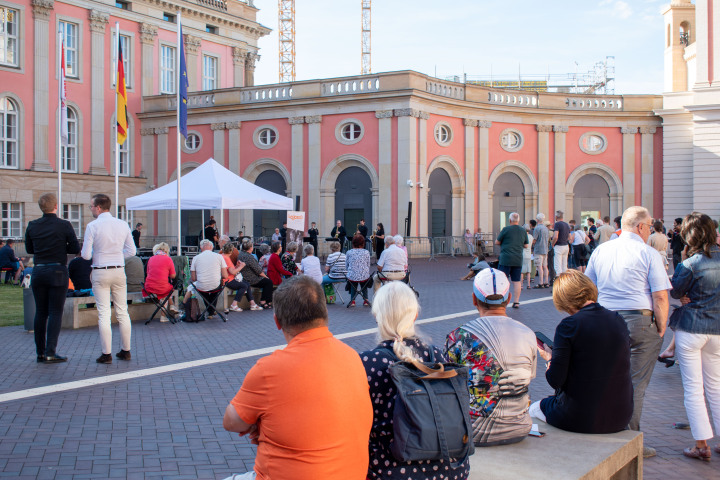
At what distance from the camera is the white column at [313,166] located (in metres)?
31.5

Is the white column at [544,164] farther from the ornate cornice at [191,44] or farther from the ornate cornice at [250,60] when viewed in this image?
the ornate cornice at [191,44]

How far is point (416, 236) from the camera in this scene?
2989 cm

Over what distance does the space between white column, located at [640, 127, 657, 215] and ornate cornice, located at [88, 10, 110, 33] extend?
27340 millimetres

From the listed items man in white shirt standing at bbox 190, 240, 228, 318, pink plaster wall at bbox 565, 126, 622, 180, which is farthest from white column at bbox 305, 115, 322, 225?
man in white shirt standing at bbox 190, 240, 228, 318

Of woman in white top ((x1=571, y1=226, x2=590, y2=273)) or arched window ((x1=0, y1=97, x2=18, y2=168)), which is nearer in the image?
woman in white top ((x1=571, y1=226, x2=590, y2=273))

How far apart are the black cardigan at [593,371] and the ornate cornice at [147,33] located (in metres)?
36.4

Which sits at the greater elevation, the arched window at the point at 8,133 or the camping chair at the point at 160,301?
the arched window at the point at 8,133

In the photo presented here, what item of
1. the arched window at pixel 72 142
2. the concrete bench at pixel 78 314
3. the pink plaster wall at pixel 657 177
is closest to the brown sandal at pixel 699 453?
the concrete bench at pixel 78 314

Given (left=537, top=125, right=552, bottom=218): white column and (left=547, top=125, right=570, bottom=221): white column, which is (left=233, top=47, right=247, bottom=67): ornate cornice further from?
(left=547, top=125, right=570, bottom=221): white column

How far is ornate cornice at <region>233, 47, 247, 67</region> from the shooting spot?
42094 millimetres

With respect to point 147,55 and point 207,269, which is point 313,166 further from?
point 207,269

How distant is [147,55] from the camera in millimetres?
36844

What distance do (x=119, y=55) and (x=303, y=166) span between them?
567 inches

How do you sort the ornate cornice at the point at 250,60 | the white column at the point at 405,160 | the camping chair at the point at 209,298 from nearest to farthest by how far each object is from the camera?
the camping chair at the point at 209,298
the white column at the point at 405,160
the ornate cornice at the point at 250,60
